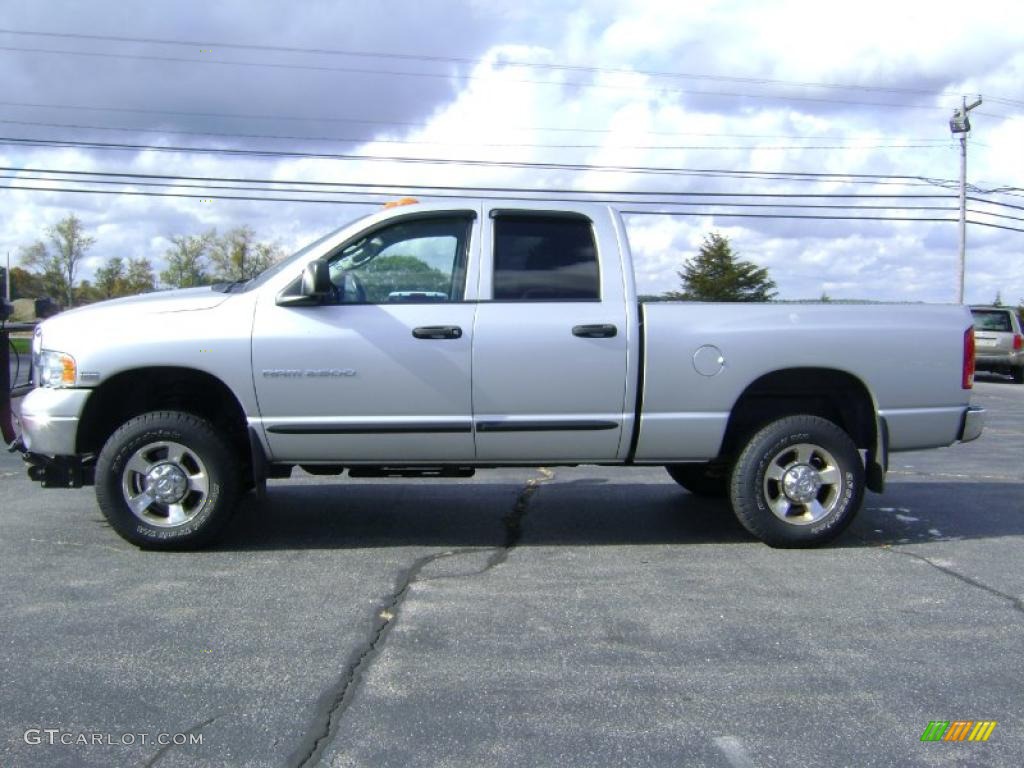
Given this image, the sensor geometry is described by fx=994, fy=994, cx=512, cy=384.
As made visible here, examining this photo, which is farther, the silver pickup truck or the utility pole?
the utility pole

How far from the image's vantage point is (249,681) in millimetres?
3828

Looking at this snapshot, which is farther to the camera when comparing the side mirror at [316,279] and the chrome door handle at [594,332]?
the chrome door handle at [594,332]

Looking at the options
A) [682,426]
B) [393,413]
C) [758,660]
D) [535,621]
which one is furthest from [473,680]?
→ [682,426]

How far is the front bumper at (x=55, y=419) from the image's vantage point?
220 inches

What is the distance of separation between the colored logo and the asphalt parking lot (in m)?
0.04

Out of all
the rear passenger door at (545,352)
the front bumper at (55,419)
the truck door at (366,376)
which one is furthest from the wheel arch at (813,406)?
the front bumper at (55,419)

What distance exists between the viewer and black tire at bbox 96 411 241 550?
220 inches

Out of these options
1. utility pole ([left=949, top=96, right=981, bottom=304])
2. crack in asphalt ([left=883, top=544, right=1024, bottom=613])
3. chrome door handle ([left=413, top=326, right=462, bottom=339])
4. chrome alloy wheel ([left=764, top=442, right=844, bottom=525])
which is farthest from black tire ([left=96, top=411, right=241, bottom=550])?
utility pole ([left=949, top=96, right=981, bottom=304])

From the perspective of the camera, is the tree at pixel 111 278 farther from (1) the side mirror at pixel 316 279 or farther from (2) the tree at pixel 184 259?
(1) the side mirror at pixel 316 279

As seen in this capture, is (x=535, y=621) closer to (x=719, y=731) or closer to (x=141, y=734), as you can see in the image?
(x=719, y=731)

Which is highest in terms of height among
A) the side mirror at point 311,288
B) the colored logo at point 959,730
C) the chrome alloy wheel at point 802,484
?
the side mirror at point 311,288

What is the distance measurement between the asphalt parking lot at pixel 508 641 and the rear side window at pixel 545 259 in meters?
1.53

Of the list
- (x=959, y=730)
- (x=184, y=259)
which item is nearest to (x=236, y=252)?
(x=184, y=259)

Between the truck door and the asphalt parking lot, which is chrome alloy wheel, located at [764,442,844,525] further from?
the truck door
